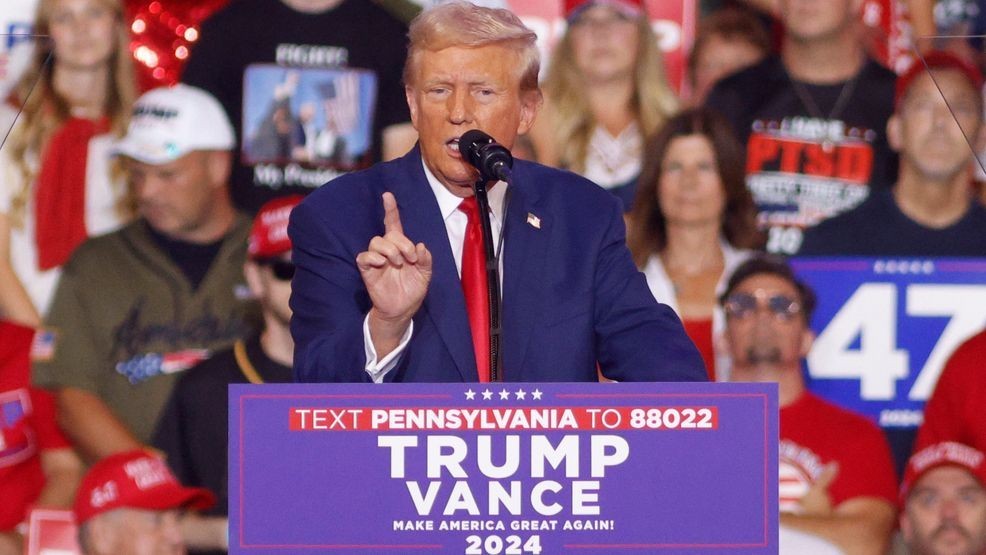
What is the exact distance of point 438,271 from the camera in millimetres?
2205

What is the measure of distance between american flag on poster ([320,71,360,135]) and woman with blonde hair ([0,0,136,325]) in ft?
2.01

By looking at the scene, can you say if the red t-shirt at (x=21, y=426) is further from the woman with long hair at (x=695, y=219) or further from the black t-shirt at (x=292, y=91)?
the woman with long hair at (x=695, y=219)

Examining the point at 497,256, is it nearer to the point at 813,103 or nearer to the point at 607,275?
the point at 607,275

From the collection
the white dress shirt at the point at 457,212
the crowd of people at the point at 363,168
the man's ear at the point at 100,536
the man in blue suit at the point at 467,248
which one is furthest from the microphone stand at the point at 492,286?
the man's ear at the point at 100,536

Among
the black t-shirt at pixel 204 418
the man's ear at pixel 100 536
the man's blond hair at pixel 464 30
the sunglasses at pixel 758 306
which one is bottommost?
the man's ear at pixel 100 536

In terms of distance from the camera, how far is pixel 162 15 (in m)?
4.57

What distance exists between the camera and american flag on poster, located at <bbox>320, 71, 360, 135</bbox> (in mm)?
4520

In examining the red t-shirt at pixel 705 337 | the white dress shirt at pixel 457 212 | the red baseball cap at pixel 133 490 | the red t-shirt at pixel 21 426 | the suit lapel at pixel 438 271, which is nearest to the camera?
the suit lapel at pixel 438 271

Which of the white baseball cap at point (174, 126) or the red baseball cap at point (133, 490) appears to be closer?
the red baseball cap at point (133, 490)

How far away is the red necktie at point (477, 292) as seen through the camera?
87.7 inches

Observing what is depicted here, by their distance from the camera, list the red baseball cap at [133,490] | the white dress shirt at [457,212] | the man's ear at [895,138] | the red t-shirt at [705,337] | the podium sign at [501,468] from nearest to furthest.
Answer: the podium sign at [501,468], the white dress shirt at [457,212], the red baseball cap at [133,490], the red t-shirt at [705,337], the man's ear at [895,138]

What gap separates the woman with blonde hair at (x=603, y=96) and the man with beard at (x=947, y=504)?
1262 millimetres

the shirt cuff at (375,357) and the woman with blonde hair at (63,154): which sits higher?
the woman with blonde hair at (63,154)

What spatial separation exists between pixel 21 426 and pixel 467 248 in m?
2.63
